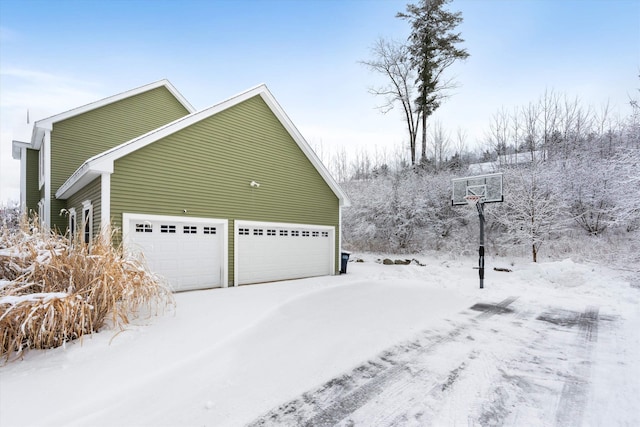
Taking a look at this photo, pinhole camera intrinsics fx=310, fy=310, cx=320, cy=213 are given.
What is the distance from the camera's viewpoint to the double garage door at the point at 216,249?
764 cm

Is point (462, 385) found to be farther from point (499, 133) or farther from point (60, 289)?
point (499, 133)

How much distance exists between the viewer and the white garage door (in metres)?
9.37

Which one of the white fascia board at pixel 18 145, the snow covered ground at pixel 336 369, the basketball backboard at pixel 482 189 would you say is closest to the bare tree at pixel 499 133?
the basketball backboard at pixel 482 189

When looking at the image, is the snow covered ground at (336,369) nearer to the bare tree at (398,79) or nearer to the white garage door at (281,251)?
the white garage door at (281,251)

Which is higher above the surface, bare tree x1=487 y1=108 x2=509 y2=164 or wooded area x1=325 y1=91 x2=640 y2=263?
bare tree x1=487 y1=108 x2=509 y2=164

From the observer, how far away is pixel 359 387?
3.37 meters

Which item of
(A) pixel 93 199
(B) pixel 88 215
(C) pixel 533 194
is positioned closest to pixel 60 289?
(A) pixel 93 199

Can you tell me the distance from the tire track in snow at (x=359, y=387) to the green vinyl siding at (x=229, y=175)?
235 inches

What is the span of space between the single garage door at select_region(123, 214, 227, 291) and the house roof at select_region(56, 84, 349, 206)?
132 cm

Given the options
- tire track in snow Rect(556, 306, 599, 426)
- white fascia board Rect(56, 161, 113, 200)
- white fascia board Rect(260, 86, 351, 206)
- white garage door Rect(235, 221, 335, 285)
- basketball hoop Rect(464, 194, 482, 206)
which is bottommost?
tire track in snow Rect(556, 306, 599, 426)

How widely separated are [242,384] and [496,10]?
51.8 feet

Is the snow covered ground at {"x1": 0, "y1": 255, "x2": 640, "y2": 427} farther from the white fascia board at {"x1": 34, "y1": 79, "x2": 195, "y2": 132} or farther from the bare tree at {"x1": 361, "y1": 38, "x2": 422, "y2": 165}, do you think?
the bare tree at {"x1": 361, "y1": 38, "x2": 422, "y2": 165}

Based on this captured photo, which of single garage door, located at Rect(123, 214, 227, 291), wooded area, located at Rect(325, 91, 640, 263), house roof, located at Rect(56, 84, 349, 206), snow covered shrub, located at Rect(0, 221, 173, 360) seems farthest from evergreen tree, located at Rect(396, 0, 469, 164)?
snow covered shrub, located at Rect(0, 221, 173, 360)

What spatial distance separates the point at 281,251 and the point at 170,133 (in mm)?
4840
